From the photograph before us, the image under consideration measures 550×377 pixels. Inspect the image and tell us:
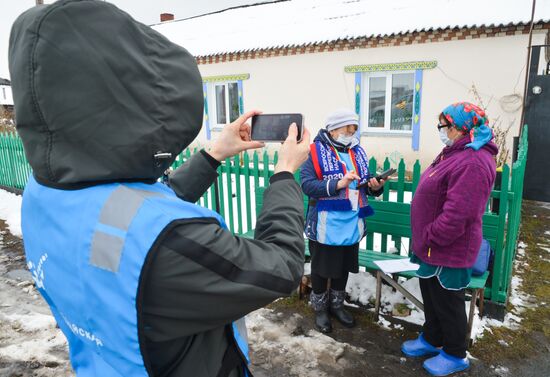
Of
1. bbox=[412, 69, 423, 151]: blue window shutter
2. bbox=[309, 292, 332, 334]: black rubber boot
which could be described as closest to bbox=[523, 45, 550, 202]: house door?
bbox=[412, 69, 423, 151]: blue window shutter

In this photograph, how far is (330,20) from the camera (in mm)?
10648

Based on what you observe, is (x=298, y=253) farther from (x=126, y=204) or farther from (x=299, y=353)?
(x=299, y=353)

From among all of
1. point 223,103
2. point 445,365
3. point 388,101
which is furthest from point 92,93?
point 223,103

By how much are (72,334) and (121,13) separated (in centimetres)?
95

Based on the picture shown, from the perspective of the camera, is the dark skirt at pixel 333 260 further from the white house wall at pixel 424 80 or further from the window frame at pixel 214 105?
the window frame at pixel 214 105

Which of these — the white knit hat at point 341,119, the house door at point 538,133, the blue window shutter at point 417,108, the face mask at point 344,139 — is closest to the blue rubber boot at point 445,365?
the face mask at point 344,139

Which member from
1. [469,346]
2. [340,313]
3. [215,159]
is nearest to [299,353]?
[340,313]

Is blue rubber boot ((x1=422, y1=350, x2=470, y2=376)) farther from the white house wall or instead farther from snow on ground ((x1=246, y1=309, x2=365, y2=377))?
the white house wall

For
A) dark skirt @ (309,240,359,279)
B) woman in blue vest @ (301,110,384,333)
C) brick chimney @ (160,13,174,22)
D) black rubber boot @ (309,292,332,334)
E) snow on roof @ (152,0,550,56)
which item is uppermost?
brick chimney @ (160,13,174,22)

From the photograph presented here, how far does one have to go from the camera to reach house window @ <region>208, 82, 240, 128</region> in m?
12.0

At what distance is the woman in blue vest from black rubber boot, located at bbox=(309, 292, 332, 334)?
0.01 metres

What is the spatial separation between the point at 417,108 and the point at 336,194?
6.50m

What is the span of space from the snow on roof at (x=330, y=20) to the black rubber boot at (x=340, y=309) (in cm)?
678

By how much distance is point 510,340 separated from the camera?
3215mm
